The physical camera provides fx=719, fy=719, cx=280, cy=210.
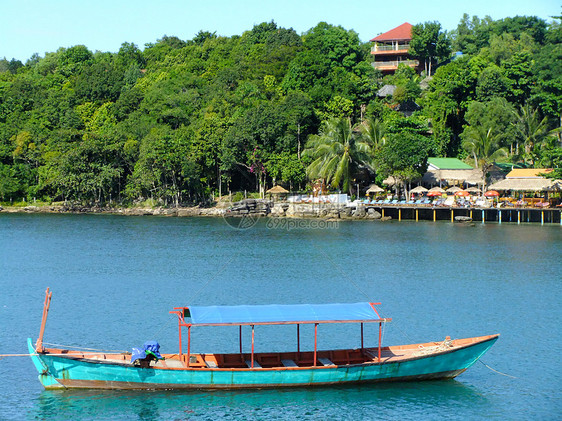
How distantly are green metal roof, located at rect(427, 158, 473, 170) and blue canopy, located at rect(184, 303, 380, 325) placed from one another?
60311 mm

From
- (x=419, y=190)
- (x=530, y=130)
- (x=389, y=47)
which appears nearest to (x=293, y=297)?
(x=419, y=190)

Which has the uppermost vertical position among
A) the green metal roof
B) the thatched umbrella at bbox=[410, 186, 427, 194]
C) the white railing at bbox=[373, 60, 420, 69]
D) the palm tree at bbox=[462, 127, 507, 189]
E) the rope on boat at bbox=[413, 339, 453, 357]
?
the white railing at bbox=[373, 60, 420, 69]

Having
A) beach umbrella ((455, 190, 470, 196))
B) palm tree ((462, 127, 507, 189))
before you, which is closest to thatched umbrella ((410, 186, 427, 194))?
beach umbrella ((455, 190, 470, 196))

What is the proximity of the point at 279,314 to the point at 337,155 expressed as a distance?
5392 cm

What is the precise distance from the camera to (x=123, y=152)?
8888cm

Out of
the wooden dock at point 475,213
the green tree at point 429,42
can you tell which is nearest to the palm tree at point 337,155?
the wooden dock at point 475,213

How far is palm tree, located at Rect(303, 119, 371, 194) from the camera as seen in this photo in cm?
7781

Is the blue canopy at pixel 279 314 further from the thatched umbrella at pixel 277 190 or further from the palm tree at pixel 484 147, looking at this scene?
the palm tree at pixel 484 147

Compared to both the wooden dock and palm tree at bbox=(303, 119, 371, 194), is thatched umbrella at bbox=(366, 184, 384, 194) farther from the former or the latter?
palm tree at bbox=(303, 119, 371, 194)

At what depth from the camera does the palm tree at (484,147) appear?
8153 cm

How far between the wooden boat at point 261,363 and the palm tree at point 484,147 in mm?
58610

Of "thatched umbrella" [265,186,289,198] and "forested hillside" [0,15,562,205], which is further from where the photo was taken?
"forested hillside" [0,15,562,205]

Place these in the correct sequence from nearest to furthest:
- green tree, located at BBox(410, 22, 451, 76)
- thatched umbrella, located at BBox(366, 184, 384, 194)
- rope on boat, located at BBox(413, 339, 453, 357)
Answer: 1. rope on boat, located at BBox(413, 339, 453, 357)
2. thatched umbrella, located at BBox(366, 184, 384, 194)
3. green tree, located at BBox(410, 22, 451, 76)

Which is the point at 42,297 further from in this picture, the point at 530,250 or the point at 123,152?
the point at 123,152
